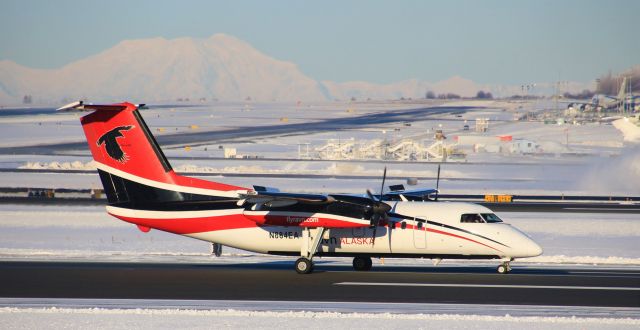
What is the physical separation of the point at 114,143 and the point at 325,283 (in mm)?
9054

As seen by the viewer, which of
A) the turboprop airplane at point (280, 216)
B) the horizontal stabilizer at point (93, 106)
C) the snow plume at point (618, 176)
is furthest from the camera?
the snow plume at point (618, 176)

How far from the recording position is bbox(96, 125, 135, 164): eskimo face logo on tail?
3092 centimetres

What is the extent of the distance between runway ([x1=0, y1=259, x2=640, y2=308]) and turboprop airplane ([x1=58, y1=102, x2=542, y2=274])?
2.67 ft

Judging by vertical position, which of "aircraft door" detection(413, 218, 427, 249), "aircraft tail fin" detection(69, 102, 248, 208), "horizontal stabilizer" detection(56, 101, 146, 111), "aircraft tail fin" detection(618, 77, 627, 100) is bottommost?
"aircraft tail fin" detection(618, 77, 627, 100)

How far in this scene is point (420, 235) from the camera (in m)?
30.0

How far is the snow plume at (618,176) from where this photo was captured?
6750 centimetres

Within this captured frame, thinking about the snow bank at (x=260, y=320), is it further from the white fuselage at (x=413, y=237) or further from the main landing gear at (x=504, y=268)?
the main landing gear at (x=504, y=268)

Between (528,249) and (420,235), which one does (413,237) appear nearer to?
(420,235)

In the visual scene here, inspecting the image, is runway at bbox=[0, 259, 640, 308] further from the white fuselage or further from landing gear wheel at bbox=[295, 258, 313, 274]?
the white fuselage

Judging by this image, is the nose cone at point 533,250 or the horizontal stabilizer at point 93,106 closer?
the horizontal stabilizer at point 93,106

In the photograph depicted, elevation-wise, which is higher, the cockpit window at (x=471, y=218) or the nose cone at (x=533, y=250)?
the cockpit window at (x=471, y=218)

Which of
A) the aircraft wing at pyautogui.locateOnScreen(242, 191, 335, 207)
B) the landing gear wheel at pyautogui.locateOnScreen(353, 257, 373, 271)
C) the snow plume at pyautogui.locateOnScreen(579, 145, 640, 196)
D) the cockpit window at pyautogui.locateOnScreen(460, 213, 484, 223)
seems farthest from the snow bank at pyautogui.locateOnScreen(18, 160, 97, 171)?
the cockpit window at pyautogui.locateOnScreen(460, 213, 484, 223)

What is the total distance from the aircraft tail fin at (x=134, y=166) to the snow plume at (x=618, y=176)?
141 ft

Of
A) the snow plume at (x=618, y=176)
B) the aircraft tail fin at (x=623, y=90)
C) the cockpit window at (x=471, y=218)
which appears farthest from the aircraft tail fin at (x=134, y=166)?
the aircraft tail fin at (x=623, y=90)
